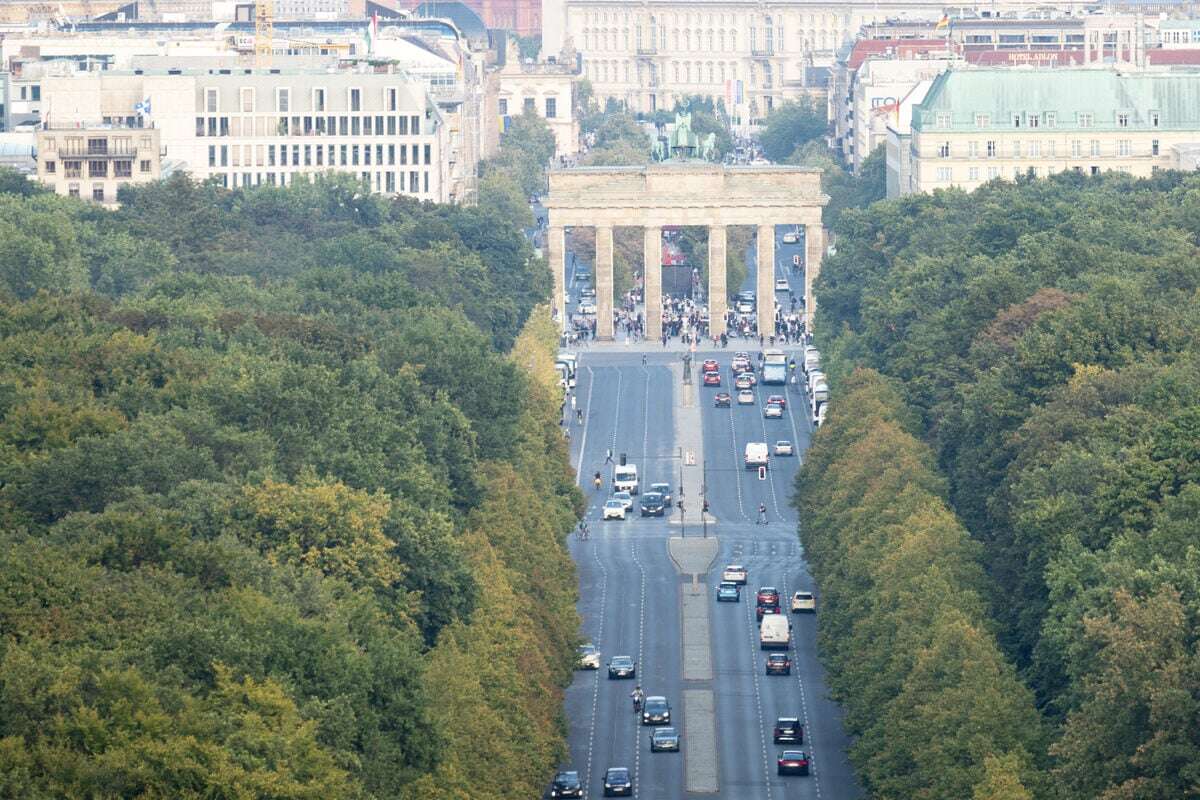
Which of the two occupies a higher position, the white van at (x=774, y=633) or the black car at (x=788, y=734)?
the white van at (x=774, y=633)

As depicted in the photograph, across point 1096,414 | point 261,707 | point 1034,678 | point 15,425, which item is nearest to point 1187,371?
point 1096,414

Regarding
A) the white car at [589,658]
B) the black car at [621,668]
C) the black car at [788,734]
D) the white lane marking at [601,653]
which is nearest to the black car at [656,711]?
Answer: the white lane marking at [601,653]

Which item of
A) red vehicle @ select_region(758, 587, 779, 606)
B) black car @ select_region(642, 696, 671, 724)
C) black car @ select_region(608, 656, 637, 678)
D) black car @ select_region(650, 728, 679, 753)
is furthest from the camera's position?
red vehicle @ select_region(758, 587, 779, 606)

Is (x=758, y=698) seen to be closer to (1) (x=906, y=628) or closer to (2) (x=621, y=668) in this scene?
(2) (x=621, y=668)

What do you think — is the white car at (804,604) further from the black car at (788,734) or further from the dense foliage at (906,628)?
the black car at (788,734)

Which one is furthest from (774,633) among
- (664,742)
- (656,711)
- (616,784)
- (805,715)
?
(616,784)

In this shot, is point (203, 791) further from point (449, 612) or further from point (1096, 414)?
point (1096, 414)

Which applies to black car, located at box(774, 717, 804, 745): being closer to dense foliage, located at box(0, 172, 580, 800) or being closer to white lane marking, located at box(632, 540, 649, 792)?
white lane marking, located at box(632, 540, 649, 792)

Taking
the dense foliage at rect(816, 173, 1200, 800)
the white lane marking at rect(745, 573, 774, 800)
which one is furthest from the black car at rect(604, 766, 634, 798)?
the dense foliage at rect(816, 173, 1200, 800)
